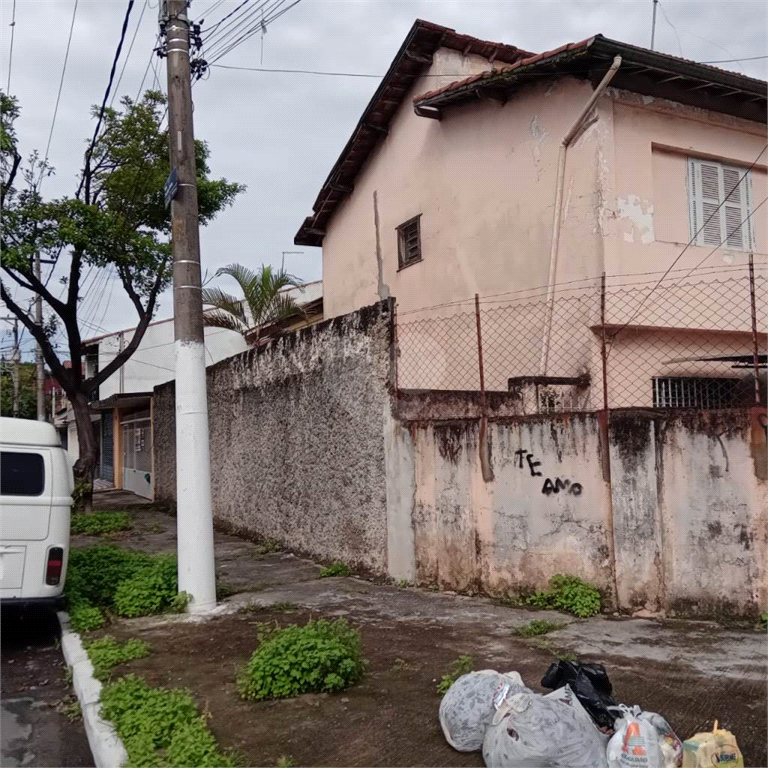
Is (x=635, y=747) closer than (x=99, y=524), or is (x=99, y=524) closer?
(x=635, y=747)

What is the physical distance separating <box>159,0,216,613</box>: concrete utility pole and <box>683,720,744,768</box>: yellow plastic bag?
4511 mm

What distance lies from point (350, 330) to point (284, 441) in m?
2.51

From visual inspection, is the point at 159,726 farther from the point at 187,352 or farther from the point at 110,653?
the point at 187,352

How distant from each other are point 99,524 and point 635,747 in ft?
38.2

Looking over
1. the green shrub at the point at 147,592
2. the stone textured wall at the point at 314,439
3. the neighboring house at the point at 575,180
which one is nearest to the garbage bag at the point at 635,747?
the stone textured wall at the point at 314,439

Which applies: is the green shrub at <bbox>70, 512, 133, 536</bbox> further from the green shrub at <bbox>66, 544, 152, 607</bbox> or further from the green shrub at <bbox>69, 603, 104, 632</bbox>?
the green shrub at <bbox>69, 603, 104, 632</bbox>

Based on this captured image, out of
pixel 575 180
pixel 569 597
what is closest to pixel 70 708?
pixel 569 597

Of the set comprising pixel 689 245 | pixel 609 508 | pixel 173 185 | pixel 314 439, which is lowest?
pixel 609 508

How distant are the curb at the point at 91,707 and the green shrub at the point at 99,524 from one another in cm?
675

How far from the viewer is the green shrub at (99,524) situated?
42.4 feet

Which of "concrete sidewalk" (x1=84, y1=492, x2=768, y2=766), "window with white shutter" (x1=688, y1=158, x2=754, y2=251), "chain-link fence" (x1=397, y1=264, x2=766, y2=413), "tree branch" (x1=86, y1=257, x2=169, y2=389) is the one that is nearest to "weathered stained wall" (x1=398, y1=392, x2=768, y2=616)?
"concrete sidewalk" (x1=84, y1=492, x2=768, y2=766)

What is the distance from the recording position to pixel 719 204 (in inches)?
383

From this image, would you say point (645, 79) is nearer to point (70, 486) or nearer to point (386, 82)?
point (386, 82)

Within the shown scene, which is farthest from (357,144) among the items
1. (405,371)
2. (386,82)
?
Answer: (405,371)
